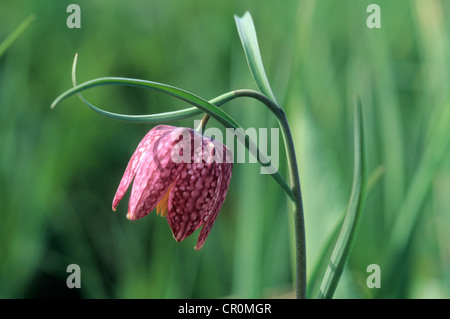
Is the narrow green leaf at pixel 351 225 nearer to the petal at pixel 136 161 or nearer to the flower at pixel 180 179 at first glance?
the flower at pixel 180 179

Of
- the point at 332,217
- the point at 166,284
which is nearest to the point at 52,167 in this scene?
the point at 166,284

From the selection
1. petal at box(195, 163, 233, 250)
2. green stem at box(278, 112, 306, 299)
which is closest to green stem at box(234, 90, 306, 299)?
green stem at box(278, 112, 306, 299)

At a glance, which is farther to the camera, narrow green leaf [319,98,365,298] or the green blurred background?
the green blurred background

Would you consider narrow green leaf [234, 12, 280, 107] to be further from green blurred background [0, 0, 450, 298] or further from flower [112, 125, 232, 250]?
green blurred background [0, 0, 450, 298]

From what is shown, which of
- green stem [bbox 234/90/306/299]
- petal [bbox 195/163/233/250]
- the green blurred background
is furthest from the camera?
the green blurred background

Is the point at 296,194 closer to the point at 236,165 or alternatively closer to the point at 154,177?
the point at 154,177

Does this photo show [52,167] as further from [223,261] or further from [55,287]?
[223,261]

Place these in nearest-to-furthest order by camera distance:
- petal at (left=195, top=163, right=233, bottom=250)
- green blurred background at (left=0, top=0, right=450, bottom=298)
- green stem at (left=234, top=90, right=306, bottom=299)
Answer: green stem at (left=234, top=90, right=306, bottom=299) → petal at (left=195, top=163, right=233, bottom=250) → green blurred background at (left=0, top=0, right=450, bottom=298)
